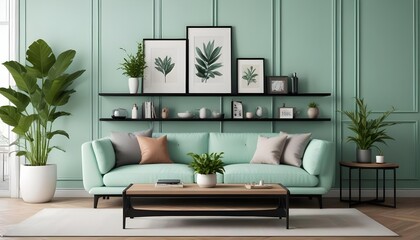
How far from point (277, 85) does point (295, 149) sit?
102 cm

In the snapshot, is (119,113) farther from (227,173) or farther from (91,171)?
(227,173)

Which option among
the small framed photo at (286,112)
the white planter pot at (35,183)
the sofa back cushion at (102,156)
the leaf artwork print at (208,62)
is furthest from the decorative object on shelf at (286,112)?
the white planter pot at (35,183)

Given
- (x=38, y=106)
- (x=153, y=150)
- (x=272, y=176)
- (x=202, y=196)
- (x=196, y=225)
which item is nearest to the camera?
(x=202, y=196)

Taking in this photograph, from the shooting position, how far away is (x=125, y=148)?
19.1ft

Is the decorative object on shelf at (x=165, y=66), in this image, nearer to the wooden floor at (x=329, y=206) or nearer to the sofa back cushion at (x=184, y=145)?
the sofa back cushion at (x=184, y=145)

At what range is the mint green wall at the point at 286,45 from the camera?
643 cm

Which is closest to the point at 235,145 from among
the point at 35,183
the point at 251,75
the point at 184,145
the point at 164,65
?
the point at 184,145

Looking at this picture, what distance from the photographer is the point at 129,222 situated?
4.66 m

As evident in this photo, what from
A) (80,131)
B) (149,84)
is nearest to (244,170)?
(149,84)

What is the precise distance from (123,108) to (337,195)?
2.91 m

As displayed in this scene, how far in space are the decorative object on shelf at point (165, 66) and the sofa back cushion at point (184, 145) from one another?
2.07 ft

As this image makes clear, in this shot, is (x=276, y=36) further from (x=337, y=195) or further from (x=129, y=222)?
(x=129, y=222)

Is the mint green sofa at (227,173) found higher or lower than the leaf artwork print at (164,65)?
lower

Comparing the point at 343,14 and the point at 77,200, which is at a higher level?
the point at 343,14
